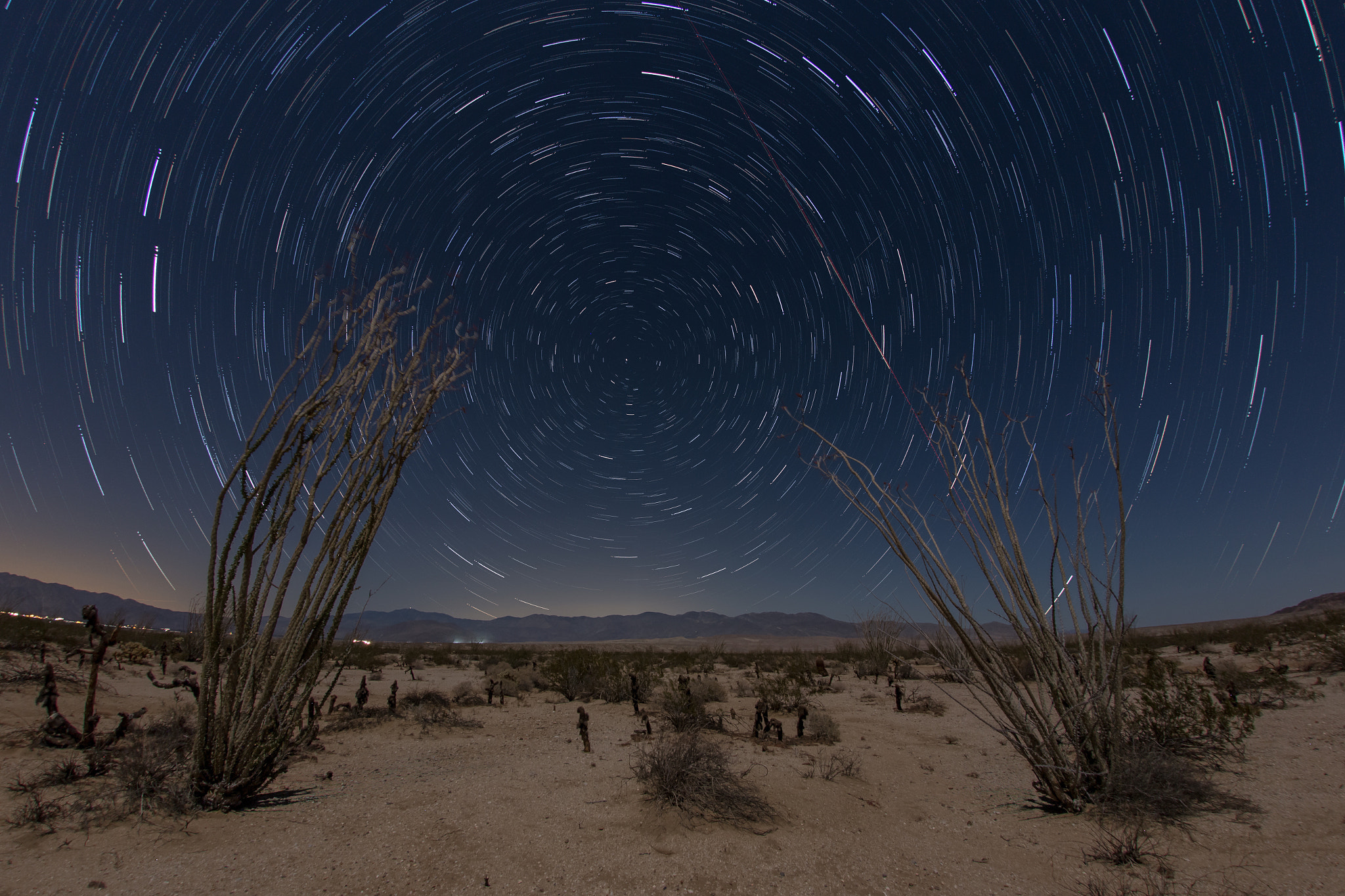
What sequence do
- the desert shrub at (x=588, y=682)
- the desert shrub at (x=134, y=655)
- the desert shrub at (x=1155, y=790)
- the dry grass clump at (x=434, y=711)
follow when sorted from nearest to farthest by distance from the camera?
the desert shrub at (x=1155, y=790) < the dry grass clump at (x=434, y=711) < the desert shrub at (x=588, y=682) < the desert shrub at (x=134, y=655)

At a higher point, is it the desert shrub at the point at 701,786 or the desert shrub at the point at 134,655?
the desert shrub at the point at 701,786

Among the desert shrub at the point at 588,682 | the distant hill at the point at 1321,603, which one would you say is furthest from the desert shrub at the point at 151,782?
the distant hill at the point at 1321,603

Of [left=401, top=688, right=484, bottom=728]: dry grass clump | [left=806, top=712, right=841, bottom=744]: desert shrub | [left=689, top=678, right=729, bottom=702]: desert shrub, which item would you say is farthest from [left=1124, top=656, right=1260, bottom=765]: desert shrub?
[left=401, top=688, right=484, bottom=728]: dry grass clump

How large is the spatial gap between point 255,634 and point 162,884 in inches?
74.4

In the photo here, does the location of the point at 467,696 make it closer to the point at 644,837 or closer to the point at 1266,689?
the point at 644,837

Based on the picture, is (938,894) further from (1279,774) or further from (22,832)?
(22,832)

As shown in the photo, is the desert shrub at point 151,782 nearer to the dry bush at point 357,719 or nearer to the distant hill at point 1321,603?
the dry bush at point 357,719

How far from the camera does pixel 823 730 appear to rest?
7930 mm

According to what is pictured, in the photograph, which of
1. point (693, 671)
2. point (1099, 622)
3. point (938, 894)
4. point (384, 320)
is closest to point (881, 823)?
point (938, 894)

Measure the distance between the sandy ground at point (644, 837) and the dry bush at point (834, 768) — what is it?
0.15 metres

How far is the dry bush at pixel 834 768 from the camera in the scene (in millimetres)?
5977

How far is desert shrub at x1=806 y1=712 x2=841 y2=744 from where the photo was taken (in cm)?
783

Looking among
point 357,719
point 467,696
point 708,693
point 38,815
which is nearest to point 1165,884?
point 38,815

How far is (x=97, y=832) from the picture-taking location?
370cm
